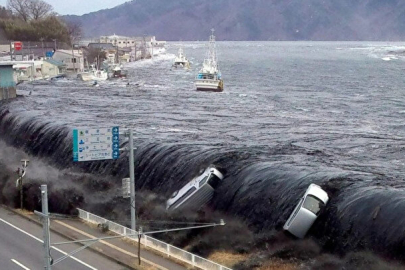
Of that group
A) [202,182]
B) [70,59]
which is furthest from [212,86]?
[202,182]

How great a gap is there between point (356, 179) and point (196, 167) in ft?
25.6

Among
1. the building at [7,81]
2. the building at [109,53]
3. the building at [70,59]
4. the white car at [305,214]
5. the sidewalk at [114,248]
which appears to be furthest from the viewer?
the building at [109,53]

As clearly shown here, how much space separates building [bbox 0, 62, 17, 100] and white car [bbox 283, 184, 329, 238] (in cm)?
3609

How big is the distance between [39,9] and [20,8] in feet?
16.2

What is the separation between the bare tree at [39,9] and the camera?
15425 cm

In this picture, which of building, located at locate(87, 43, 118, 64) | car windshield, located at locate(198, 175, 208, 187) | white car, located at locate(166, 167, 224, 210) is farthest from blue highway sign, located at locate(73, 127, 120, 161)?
building, located at locate(87, 43, 118, 64)

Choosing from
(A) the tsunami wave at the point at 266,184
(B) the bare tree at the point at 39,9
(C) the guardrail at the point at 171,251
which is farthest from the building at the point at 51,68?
(C) the guardrail at the point at 171,251

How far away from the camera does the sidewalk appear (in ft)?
68.8

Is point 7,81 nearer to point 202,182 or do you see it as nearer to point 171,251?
point 202,182

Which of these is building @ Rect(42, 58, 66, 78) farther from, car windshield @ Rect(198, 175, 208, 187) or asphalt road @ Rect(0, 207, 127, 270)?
asphalt road @ Rect(0, 207, 127, 270)

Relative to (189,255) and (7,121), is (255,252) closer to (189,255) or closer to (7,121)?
(189,255)

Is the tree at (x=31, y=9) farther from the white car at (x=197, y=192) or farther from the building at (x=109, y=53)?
the white car at (x=197, y=192)

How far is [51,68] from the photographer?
95.5 m

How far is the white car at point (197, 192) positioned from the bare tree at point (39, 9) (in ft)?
439
